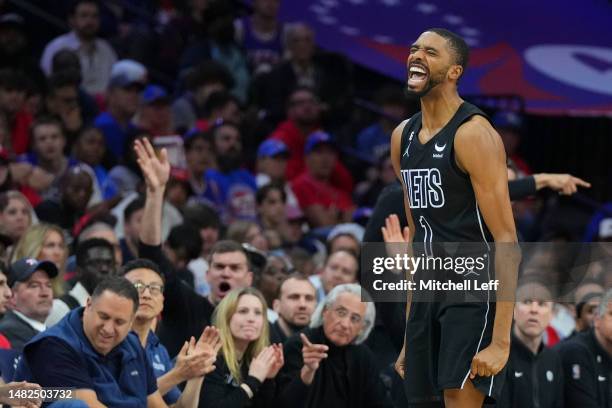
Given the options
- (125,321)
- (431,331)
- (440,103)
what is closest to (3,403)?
(125,321)

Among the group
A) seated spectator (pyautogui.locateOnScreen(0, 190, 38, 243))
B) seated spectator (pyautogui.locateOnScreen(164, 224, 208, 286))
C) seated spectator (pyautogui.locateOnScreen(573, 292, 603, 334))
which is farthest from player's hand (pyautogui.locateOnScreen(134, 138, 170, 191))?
seated spectator (pyautogui.locateOnScreen(573, 292, 603, 334))

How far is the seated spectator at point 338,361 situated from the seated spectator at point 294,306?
13.7 inches

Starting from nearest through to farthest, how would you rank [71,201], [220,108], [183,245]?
[183,245] < [71,201] < [220,108]

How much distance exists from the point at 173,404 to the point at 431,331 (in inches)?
97.8

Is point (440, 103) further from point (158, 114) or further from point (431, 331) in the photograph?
point (158, 114)

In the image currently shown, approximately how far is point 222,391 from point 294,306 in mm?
1132

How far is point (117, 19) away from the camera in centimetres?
1421

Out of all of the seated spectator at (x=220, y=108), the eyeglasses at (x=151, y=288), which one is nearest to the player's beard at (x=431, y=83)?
the eyeglasses at (x=151, y=288)

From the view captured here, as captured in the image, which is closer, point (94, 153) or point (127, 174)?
point (94, 153)

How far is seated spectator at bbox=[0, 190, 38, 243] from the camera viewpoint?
30.1ft

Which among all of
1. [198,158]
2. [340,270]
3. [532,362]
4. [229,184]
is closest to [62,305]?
[340,270]

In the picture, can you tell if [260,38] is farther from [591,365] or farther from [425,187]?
[425,187]

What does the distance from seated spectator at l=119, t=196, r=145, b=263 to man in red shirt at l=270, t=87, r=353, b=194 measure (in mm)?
3470

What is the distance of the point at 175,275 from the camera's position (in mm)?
8133
